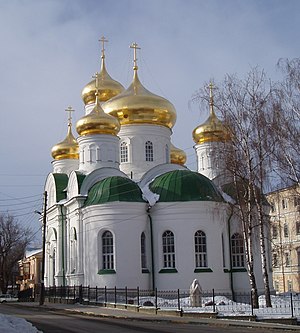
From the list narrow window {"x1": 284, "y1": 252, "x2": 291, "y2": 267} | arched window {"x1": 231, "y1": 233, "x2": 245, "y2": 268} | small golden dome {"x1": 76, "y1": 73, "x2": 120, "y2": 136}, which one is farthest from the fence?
narrow window {"x1": 284, "y1": 252, "x2": 291, "y2": 267}

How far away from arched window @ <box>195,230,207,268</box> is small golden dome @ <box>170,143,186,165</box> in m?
16.2

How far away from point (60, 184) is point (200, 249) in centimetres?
1310

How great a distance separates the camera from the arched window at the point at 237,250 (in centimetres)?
3425

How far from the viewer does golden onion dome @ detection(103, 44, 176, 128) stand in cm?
4053

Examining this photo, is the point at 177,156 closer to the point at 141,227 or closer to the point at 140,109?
the point at 140,109

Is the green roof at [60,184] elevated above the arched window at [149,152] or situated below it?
below

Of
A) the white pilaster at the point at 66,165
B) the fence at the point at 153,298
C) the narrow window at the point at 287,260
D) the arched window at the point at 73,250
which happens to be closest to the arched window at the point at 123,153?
the white pilaster at the point at 66,165

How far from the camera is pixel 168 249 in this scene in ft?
109

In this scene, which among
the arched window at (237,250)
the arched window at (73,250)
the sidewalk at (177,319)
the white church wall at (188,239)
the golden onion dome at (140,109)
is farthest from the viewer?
the golden onion dome at (140,109)

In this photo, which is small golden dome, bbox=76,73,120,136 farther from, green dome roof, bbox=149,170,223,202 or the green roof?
green dome roof, bbox=149,170,223,202

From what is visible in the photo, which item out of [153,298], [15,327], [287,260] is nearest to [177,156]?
[287,260]

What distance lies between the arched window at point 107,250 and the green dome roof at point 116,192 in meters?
1.94

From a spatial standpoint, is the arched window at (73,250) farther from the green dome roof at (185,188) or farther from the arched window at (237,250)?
the arched window at (237,250)

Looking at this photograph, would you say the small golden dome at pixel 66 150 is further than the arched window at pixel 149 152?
Yes
